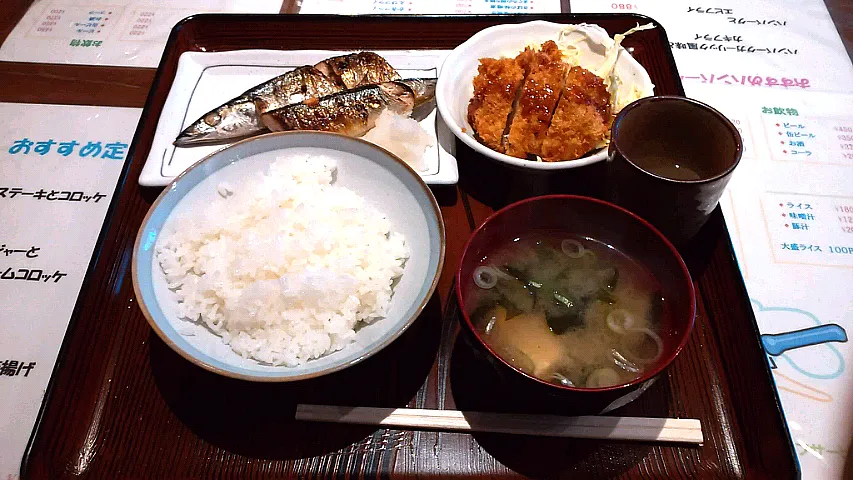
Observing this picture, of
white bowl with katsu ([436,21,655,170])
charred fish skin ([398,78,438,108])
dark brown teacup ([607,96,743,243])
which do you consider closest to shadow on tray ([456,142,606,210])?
white bowl with katsu ([436,21,655,170])

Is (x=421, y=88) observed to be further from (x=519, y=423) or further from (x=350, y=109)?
(x=519, y=423)

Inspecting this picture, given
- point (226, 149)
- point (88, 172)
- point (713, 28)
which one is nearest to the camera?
point (226, 149)

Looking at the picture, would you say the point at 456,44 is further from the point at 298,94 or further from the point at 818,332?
the point at 818,332

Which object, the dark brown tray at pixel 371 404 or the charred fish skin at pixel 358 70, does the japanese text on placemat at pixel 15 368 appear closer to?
the dark brown tray at pixel 371 404

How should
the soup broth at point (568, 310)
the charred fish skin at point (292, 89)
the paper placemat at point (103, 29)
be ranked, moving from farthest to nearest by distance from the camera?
1. the paper placemat at point (103, 29)
2. the charred fish skin at point (292, 89)
3. the soup broth at point (568, 310)

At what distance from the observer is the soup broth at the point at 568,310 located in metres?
1.41

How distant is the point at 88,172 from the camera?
234cm

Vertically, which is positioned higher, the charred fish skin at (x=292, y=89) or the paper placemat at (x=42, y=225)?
the charred fish skin at (x=292, y=89)

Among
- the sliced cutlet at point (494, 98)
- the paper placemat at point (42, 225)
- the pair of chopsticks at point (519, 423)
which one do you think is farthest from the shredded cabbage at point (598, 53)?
the paper placemat at point (42, 225)

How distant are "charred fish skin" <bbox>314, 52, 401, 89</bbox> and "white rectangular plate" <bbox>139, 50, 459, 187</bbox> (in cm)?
10

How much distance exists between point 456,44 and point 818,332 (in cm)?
197

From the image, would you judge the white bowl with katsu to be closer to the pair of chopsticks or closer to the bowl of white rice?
the bowl of white rice

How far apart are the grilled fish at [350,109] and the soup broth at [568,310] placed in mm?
1014

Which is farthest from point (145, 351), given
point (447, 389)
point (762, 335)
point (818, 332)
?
point (818, 332)
